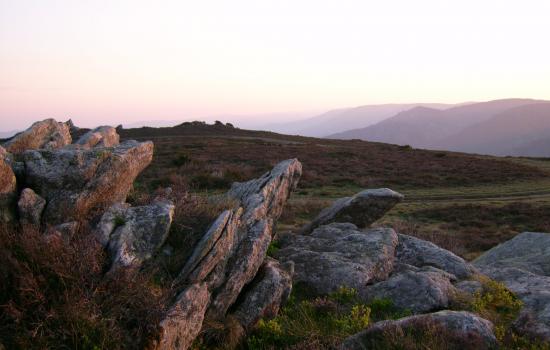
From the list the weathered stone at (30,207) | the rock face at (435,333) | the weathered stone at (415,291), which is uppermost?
the weathered stone at (30,207)

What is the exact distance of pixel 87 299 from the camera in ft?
22.8

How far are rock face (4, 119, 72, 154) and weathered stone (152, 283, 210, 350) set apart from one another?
22.0 ft

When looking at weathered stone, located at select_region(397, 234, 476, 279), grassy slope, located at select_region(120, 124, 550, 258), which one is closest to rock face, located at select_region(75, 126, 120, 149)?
grassy slope, located at select_region(120, 124, 550, 258)

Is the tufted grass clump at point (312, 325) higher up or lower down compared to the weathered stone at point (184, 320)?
lower down

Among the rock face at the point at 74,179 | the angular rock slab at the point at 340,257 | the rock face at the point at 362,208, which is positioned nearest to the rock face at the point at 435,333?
the angular rock slab at the point at 340,257

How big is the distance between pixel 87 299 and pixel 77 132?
8397 centimetres

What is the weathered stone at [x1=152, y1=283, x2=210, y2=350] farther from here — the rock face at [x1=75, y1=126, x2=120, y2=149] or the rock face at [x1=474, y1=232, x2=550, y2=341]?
the rock face at [x1=75, y1=126, x2=120, y2=149]

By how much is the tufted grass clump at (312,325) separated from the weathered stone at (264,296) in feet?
0.63

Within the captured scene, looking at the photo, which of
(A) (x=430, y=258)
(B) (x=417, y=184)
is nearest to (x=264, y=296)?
(A) (x=430, y=258)

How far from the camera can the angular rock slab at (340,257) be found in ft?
37.3

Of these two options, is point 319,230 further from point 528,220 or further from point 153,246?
point 528,220

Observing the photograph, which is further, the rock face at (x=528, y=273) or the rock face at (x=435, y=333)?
the rock face at (x=528, y=273)

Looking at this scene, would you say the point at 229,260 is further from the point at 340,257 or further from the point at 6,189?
the point at 6,189

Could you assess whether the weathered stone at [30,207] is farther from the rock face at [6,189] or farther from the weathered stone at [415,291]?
the weathered stone at [415,291]
